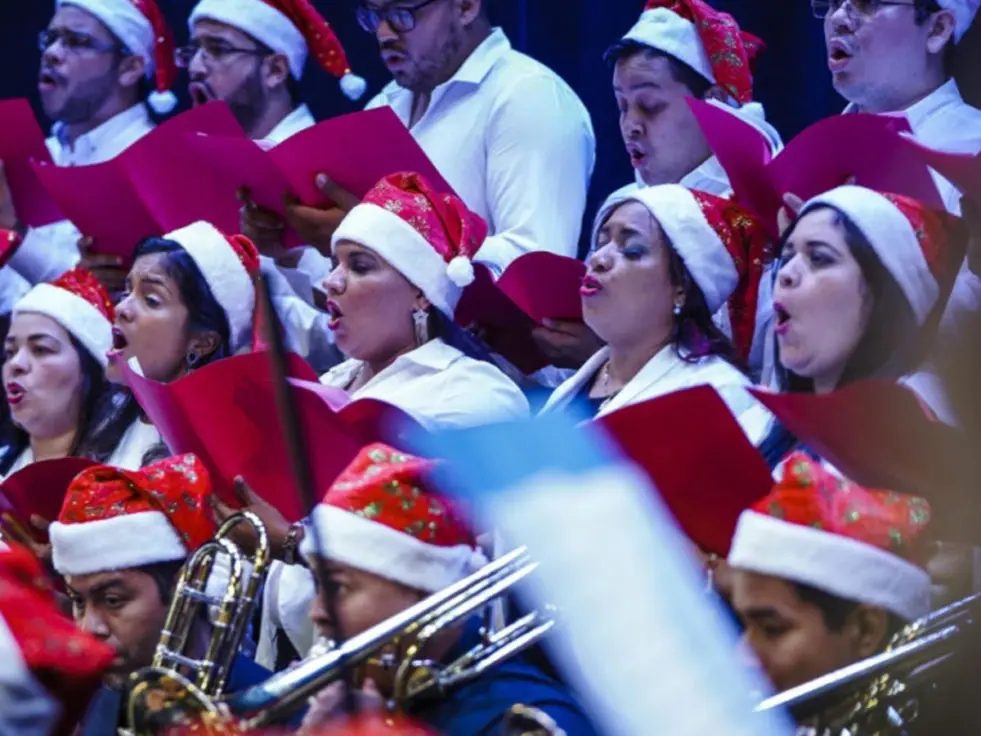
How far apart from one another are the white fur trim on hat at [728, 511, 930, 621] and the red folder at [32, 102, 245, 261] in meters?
1.93

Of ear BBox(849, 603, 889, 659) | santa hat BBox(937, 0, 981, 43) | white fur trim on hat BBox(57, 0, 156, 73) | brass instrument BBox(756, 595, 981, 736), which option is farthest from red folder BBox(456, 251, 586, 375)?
white fur trim on hat BBox(57, 0, 156, 73)

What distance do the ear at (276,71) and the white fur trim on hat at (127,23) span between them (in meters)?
0.61

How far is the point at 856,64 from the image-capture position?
3500 mm

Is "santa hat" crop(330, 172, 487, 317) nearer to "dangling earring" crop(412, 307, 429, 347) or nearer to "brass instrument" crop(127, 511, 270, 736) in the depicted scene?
"dangling earring" crop(412, 307, 429, 347)

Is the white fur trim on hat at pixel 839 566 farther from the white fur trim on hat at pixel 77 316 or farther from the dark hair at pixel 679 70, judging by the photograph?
the white fur trim on hat at pixel 77 316

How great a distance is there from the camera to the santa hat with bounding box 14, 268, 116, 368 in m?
4.14

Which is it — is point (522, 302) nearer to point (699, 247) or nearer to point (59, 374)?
point (699, 247)

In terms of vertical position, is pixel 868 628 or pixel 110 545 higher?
pixel 868 628

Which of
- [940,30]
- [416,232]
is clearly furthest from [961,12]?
[416,232]

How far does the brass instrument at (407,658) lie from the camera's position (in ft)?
6.84

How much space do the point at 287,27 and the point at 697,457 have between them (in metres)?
2.73

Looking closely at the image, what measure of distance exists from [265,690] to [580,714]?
2.17 ft

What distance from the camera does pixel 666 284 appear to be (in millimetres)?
3418

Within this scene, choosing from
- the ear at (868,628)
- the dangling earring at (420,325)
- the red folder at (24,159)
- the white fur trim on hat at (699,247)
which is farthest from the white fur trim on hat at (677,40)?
the ear at (868,628)
